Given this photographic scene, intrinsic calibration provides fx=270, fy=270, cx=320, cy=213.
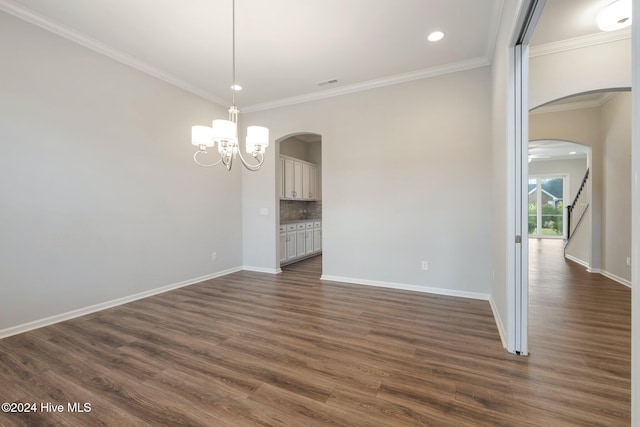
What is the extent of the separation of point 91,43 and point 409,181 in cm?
428

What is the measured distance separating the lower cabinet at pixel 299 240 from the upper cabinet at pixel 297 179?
2.22ft

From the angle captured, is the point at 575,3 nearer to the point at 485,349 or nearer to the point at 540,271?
the point at 485,349

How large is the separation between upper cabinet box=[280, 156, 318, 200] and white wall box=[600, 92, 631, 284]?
5.60 metres

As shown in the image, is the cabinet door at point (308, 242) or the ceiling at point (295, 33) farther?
the cabinet door at point (308, 242)

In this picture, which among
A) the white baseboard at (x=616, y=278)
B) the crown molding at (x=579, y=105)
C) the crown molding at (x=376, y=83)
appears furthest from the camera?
the crown molding at (x=579, y=105)

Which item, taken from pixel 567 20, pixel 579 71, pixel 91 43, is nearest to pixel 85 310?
pixel 91 43

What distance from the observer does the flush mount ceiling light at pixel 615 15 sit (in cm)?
232

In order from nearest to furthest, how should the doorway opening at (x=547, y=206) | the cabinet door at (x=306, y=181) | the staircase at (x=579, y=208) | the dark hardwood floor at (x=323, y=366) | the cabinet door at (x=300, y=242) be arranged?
the dark hardwood floor at (x=323, y=366)
the staircase at (x=579, y=208)
the cabinet door at (x=300, y=242)
the cabinet door at (x=306, y=181)
the doorway opening at (x=547, y=206)

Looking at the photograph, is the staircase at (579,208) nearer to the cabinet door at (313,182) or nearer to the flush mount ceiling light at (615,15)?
the flush mount ceiling light at (615,15)

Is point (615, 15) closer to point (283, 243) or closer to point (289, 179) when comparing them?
point (289, 179)

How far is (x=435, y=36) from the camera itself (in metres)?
3.02

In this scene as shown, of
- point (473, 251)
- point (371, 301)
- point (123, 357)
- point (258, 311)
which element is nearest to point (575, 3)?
point (473, 251)

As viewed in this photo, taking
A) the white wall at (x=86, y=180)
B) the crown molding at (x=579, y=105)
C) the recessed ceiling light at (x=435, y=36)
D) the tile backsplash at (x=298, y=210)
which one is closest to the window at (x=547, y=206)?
the crown molding at (x=579, y=105)

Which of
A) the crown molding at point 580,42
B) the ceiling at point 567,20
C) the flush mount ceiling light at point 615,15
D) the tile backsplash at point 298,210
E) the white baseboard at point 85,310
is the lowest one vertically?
the white baseboard at point 85,310
